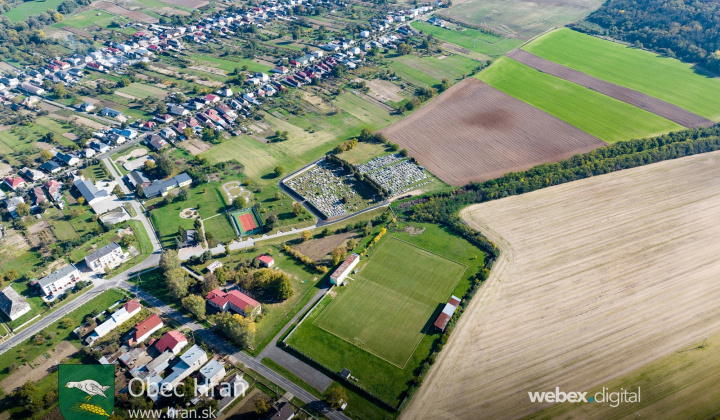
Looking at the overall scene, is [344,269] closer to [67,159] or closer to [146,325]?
[146,325]

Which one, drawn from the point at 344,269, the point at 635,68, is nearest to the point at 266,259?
the point at 344,269

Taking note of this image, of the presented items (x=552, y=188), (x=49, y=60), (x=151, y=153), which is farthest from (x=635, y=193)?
(x=49, y=60)

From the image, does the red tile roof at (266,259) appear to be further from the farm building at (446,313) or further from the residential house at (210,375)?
the farm building at (446,313)

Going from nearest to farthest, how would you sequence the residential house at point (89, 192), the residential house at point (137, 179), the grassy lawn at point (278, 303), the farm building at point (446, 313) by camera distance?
the farm building at point (446, 313) < the grassy lawn at point (278, 303) < the residential house at point (89, 192) < the residential house at point (137, 179)

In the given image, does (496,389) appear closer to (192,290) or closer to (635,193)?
(192,290)

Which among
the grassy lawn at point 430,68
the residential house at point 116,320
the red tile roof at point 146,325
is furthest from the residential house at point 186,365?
the grassy lawn at point 430,68
